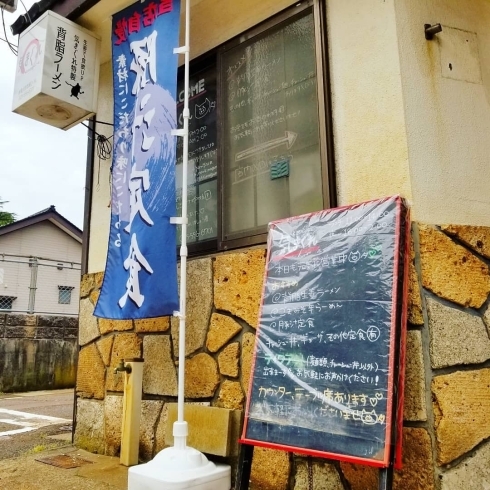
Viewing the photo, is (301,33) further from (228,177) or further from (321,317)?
(321,317)

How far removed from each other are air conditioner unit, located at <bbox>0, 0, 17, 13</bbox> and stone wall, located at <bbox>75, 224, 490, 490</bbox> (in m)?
3.61

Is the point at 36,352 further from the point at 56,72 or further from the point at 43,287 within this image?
the point at 56,72

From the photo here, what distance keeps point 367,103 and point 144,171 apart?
70.1 inches

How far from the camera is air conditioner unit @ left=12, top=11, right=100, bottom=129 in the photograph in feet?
15.4

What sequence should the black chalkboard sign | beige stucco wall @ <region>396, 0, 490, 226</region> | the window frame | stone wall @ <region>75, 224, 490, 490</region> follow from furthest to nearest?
the window frame
beige stucco wall @ <region>396, 0, 490, 226</region>
stone wall @ <region>75, 224, 490, 490</region>
the black chalkboard sign

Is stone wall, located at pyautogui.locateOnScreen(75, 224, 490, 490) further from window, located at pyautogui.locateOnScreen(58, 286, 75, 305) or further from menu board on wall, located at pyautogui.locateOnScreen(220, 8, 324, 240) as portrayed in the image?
window, located at pyautogui.locateOnScreen(58, 286, 75, 305)

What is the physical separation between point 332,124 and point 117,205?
192 cm

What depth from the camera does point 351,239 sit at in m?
2.75

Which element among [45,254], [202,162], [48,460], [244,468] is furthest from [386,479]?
[45,254]

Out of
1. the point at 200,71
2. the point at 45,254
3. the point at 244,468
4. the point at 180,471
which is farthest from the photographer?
the point at 45,254

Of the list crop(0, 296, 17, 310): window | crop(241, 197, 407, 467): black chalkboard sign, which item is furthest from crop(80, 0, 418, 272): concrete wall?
crop(0, 296, 17, 310): window

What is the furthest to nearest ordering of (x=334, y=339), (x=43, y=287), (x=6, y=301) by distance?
(x=43, y=287) → (x=6, y=301) → (x=334, y=339)

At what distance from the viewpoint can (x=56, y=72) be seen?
4.72 meters

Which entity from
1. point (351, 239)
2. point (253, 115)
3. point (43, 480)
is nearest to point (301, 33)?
point (253, 115)
